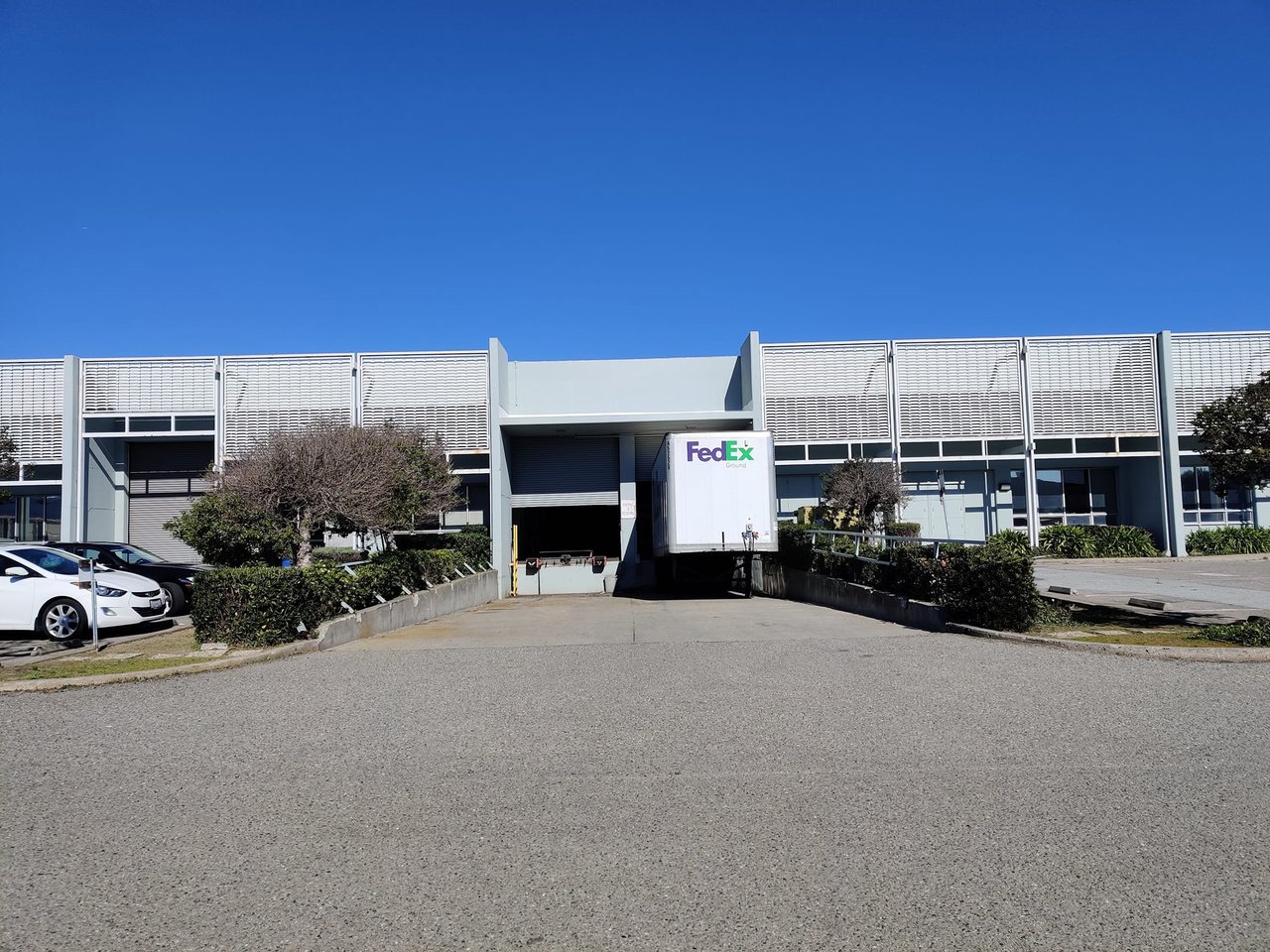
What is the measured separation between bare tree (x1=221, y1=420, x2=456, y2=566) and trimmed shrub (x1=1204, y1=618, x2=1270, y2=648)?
12.2 m

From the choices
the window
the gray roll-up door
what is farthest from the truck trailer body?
the window

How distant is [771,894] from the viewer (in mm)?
4160

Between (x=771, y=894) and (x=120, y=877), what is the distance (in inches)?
117

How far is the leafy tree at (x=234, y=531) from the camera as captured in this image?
15.3m

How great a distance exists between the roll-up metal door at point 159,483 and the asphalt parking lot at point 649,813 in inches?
969

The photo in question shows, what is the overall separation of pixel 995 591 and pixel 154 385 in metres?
27.4

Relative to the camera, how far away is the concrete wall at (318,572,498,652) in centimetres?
1296

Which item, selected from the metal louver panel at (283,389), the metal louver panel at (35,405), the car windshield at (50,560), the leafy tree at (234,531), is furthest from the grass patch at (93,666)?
the metal louver panel at (35,405)

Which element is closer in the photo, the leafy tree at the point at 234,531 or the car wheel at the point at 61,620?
the car wheel at the point at 61,620

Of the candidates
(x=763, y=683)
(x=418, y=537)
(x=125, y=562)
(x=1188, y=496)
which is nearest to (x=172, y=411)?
(x=418, y=537)

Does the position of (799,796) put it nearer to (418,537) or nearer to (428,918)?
(428,918)

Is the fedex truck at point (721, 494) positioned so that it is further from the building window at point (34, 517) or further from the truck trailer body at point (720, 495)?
the building window at point (34, 517)

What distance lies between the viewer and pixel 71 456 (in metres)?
29.9

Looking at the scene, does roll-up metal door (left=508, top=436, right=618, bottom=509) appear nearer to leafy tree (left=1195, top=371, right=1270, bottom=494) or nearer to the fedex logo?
the fedex logo
